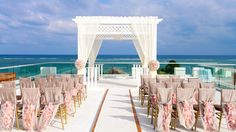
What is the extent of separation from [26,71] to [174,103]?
7.82m

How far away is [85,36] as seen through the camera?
1403cm

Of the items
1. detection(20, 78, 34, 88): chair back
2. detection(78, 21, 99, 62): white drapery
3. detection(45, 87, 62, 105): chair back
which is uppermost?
detection(78, 21, 99, 62): white drapery

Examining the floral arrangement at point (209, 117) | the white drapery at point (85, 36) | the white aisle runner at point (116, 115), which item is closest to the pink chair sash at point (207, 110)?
the floral arrangement at point (209, 117)

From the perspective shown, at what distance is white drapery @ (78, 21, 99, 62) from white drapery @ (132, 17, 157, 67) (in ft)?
4.74

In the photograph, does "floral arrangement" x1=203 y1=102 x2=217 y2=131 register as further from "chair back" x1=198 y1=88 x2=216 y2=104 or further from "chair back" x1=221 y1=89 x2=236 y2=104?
"chair back" x1=221 y1=89 x2=236 y2=104

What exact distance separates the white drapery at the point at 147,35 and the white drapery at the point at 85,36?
4.74ft

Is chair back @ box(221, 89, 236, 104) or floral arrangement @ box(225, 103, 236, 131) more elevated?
chair back @ box(221, 89, 236, 104)

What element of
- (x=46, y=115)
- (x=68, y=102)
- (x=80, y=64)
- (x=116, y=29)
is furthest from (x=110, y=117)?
(x=116, y=29)

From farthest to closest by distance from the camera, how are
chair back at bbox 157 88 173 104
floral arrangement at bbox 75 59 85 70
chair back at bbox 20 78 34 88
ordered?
floral arrangement at bbox 75 59 85 70
chair back at bbox 20 78 34 88
chair back at bbox 157 88 173 104

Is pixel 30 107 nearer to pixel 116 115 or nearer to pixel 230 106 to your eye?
pixel 116 115

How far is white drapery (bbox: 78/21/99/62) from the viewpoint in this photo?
14.0 m

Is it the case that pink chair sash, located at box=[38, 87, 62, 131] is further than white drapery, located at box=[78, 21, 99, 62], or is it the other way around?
white drapery, located at box=[78, 21, 99, 62]

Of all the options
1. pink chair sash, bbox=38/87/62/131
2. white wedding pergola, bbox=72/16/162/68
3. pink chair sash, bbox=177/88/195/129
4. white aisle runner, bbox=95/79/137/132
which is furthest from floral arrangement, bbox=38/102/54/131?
white wedding pergola, bbox=72/16/162/68

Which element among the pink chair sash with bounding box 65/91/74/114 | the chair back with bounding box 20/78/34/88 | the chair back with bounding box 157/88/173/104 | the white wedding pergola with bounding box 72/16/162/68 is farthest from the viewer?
the white wedding pergola with bounding box 72/16/162/68
